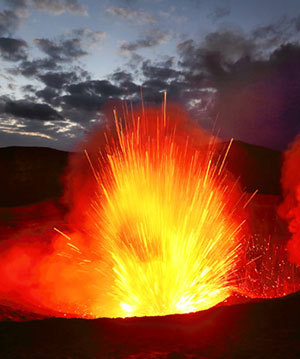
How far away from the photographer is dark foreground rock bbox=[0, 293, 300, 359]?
14.1ft

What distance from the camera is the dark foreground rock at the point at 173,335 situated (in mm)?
4285

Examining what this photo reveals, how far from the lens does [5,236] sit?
1538 centimetres

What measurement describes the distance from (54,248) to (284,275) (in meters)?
8.95

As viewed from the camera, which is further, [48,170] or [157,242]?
[48,170]

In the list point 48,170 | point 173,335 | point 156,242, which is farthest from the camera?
point 48,170

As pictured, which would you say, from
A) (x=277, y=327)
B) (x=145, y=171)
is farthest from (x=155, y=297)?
(x=277, y=327)

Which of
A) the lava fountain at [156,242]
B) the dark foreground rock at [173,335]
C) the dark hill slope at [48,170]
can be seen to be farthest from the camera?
the dark hill slope at [48,170]

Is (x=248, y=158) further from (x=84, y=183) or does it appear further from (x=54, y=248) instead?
(x=54, y=248)

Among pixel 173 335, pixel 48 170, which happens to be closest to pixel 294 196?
pixel 173 335

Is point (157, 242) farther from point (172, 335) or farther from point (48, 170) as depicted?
point (48, 170)

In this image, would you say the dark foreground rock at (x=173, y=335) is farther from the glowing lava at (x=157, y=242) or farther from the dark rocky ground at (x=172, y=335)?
the glowing lava at (x=157, y=242)

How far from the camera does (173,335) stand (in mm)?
4934

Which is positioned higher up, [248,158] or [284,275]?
[248,158]

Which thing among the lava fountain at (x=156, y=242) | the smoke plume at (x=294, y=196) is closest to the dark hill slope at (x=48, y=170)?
the smoke plume at (x=294, y=196)
